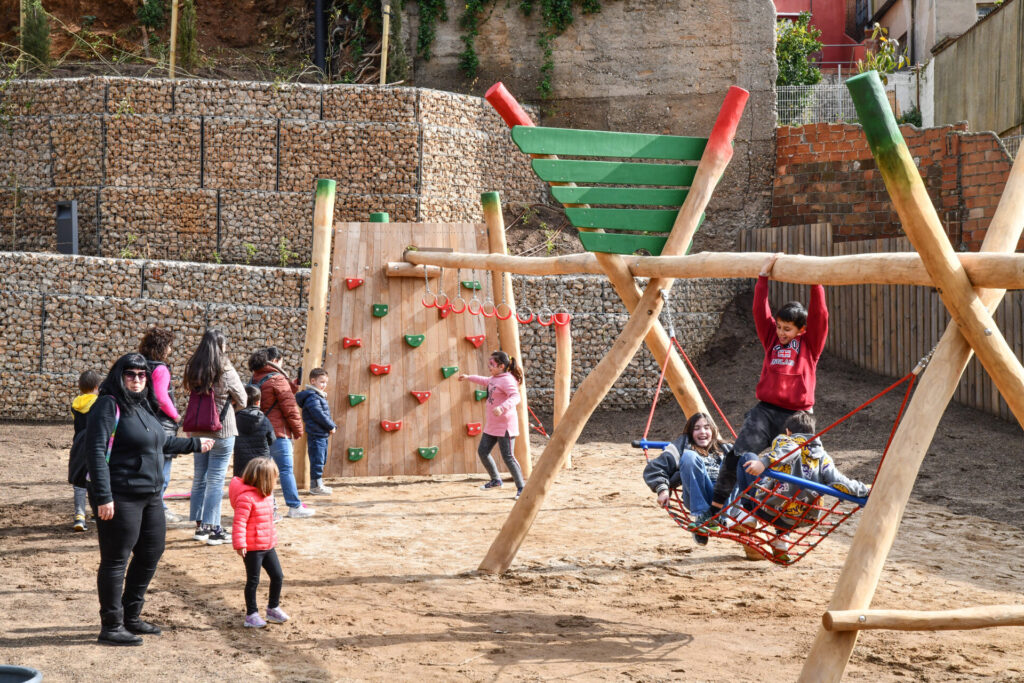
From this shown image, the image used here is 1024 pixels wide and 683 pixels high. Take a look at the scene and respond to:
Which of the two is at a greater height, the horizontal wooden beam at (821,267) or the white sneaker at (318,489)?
the horizontal wooden beam at (821,267)

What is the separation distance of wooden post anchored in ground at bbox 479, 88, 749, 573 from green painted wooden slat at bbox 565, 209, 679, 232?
148 millimetres

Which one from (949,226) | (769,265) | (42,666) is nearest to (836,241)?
(949,226)

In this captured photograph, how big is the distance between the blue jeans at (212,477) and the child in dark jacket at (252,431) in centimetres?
26

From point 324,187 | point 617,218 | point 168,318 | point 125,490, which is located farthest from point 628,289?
point 168,318

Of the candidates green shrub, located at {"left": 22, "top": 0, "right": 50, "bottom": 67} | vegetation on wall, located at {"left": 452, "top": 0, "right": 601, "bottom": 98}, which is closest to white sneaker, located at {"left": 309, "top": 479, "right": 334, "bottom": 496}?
vegetation on wall, located at {"left": 452, "top": 0, "right": 601, "bottom": 98}

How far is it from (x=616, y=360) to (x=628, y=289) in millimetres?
457

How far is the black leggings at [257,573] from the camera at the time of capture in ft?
17.5

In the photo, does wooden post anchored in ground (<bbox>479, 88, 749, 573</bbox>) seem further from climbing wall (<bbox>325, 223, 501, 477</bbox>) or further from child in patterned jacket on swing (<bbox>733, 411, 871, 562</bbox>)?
climbing wall (<bbox>325, 223, 501, 477</bbox>)

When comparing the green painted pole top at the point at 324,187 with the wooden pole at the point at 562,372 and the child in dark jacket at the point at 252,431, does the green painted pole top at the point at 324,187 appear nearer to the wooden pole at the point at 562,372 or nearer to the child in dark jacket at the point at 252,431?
the wooden pole at the point at 562,372

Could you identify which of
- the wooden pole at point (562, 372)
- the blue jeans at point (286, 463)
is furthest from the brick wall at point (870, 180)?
the blue jeans at point (286, 463)

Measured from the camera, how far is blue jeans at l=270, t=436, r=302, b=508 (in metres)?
7.81

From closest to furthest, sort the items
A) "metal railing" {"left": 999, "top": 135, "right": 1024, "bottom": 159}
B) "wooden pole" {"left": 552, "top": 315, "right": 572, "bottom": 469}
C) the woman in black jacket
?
the woman in black jacket → "wooden pole" {"left": 552, "top": 315, "right": 572, "bottom": 469} → "metal railing" {"left": 999, "top": 135, "right": 1024, "bottom": 159}

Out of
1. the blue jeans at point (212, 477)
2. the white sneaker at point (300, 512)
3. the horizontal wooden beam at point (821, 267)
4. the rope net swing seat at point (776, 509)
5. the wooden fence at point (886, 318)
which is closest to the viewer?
the horizontal wooden beam at point (821, 267)

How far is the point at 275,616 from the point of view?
18.2 feet
